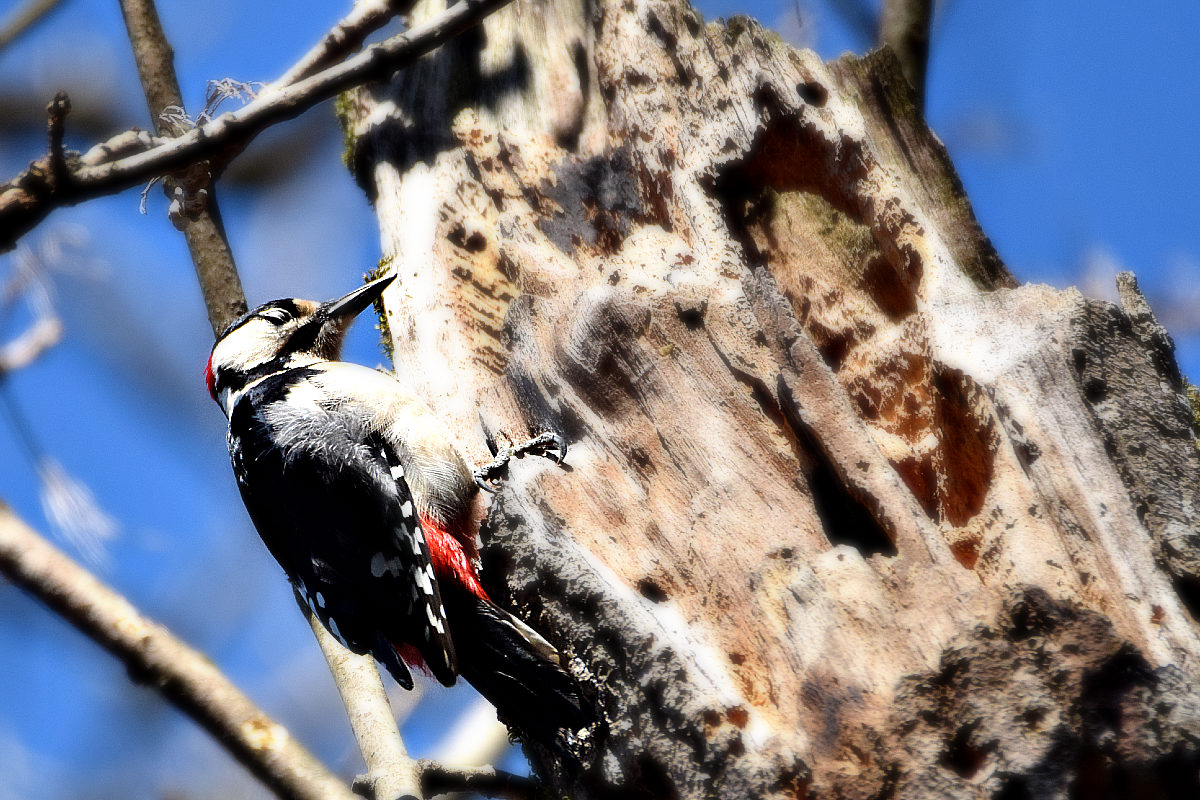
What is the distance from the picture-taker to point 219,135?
157 cm

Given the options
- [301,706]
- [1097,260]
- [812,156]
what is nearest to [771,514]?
[812,156]

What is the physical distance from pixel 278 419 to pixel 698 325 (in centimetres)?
133

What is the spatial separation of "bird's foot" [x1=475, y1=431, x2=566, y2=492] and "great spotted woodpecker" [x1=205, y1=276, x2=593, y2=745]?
19cm

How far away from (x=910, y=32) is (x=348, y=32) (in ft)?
5.17

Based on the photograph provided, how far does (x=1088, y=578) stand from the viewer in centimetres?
179

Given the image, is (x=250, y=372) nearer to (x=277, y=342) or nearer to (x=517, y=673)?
Answer: (x=277, y=342)

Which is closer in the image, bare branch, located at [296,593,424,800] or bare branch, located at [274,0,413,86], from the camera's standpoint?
bare branch, located at [296,593,424,800]

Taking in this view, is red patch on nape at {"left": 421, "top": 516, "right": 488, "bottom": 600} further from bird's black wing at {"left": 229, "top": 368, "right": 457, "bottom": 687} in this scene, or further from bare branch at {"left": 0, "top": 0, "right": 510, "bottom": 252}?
bare branch at {"left": 0, "top": 0, "right": 510, "bottom": 252}

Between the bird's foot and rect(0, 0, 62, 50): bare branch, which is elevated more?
rect(0, 0, 62, 50): bare branch

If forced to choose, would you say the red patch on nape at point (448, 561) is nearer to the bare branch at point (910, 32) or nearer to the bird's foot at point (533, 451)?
the bird's foot at point (533, 451)

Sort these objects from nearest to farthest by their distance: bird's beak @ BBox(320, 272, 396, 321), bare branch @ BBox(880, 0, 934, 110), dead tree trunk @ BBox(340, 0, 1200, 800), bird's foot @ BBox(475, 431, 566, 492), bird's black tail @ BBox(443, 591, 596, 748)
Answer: dead tree trunk @ BBox(340, 0, 1200, 800) < bird's black tail @ BBox(443, 591, 596, 748) < bird's foot @ BBox(475, 431, 566, 492) < bird's beak @ BBox(320, 272, 396, 321) < bare branch @ BBox(880, 0, 934, 110)

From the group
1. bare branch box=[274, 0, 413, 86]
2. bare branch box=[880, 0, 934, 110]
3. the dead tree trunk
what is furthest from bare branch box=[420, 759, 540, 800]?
bare branch box=[880, 0, 934, 110]

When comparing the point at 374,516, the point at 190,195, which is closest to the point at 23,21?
the point at 190,195

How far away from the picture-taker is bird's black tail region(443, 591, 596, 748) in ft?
6.54
